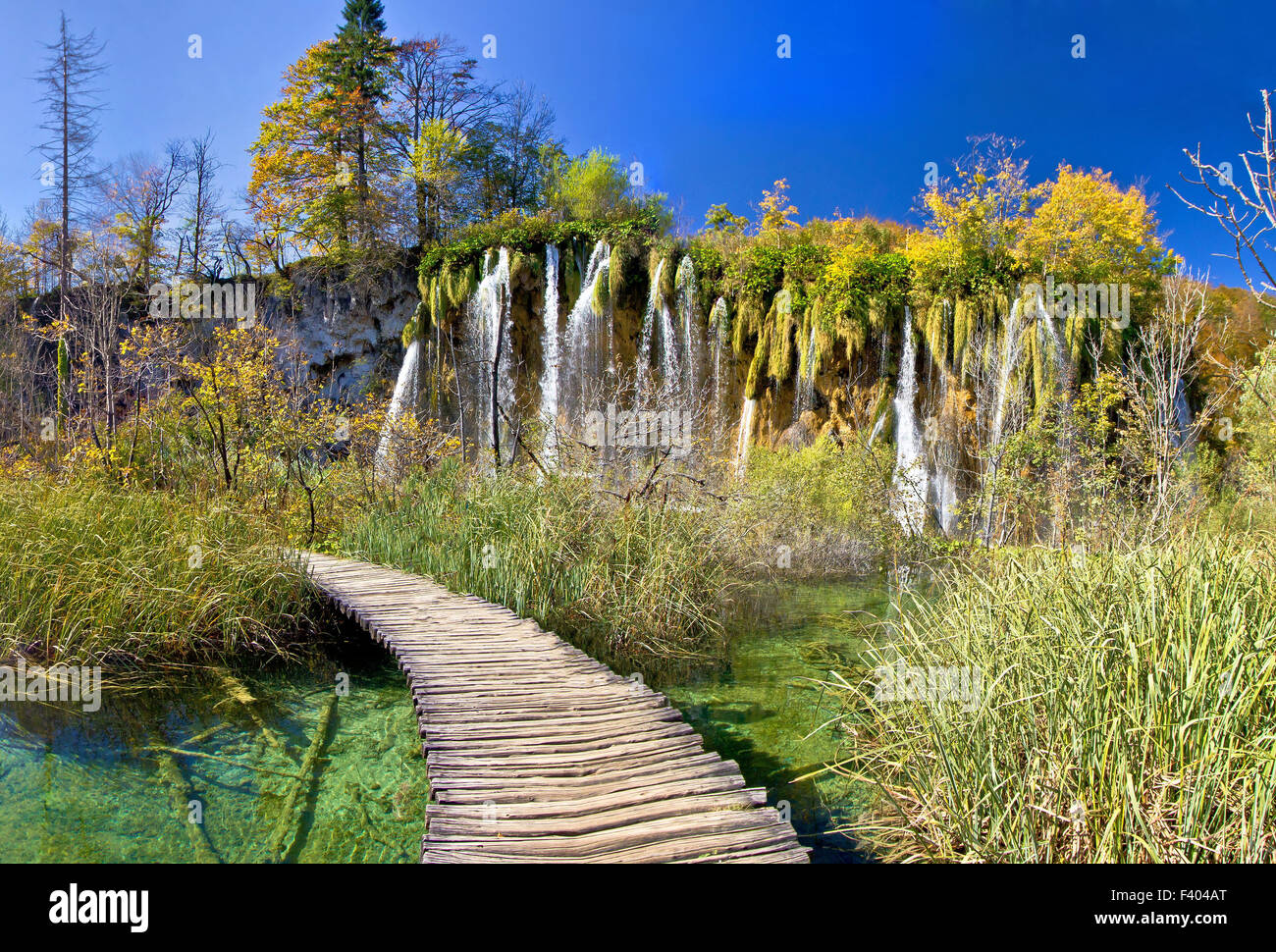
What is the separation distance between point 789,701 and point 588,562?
2313 mm

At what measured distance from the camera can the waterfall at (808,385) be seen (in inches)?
680

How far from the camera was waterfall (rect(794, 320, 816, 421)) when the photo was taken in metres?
17.3

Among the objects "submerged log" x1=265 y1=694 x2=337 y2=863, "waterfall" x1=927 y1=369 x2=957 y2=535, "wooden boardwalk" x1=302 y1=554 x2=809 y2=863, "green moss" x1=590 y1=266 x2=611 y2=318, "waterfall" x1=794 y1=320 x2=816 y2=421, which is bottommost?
"submerged log" x1=265 y1=694 x2=337 y2=863

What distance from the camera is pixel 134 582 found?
6.17 meters

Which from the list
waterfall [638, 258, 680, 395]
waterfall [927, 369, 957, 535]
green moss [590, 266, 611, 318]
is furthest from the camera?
green moss [590, 266, 611, 318]

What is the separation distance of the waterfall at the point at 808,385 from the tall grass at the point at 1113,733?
13409 millimetres

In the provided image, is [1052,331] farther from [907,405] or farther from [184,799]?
[184,799]

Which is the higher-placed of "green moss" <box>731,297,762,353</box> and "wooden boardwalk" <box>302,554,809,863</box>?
"green moss" <box>731,297,762,353</box>

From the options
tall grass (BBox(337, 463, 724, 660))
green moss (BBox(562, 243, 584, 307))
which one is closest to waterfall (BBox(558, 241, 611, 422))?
green moss (BBox(562, 243, 584, 307))

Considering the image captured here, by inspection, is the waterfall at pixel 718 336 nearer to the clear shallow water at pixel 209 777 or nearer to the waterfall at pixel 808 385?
the waterfall at pixel 808 385

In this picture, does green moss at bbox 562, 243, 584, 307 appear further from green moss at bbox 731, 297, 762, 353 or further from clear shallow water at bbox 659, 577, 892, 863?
clear shallow water at bbox 659, 577, 892, 863

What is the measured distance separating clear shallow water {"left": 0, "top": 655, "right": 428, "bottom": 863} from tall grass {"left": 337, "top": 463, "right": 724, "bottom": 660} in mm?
1724

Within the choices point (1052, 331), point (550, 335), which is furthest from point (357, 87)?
point (1052, 331)
